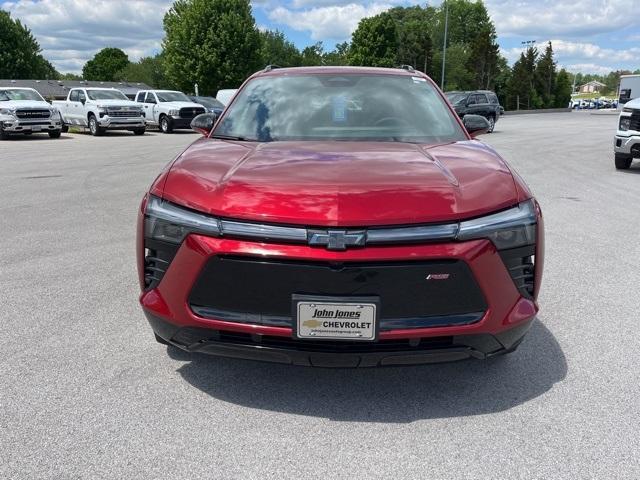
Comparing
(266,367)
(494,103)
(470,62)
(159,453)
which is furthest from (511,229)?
(470,62)

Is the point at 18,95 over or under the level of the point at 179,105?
over

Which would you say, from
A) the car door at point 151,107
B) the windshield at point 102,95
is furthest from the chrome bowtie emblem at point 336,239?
the car door at point 151,107

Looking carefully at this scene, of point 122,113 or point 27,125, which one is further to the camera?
point 122,113

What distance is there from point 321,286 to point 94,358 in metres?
1.66

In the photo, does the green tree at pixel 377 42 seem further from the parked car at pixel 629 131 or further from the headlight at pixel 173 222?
the headlight at pixel 173 222

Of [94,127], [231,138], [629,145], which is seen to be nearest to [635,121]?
Result: [629,145]

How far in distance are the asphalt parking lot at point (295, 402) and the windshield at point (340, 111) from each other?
1455mm

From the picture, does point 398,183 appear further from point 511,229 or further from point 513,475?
point 513,475

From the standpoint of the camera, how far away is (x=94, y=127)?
23844 millimetres

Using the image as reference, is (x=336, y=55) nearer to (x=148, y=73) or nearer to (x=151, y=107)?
(x=148, y=73)

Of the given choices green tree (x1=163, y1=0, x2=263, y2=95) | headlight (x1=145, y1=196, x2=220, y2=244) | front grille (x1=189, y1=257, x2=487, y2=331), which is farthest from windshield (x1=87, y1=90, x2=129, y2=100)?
green tree (x1=163, y1=0, x2=263, y2=95)

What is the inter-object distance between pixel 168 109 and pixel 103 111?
3.02 m

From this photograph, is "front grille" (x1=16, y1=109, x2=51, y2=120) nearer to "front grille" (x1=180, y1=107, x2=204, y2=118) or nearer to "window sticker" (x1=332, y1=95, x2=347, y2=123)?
"front grille" (x1=180, y1=107, x2=204, y2=118)

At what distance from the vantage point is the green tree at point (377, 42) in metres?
78.9
